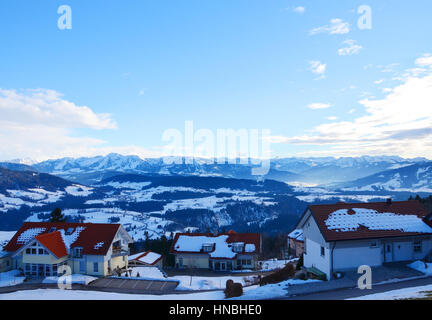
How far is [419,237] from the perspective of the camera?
30328mm

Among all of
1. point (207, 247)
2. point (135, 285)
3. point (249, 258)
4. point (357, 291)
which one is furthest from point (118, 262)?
point (357, 291)

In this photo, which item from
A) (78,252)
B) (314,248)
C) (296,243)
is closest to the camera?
(314,248)

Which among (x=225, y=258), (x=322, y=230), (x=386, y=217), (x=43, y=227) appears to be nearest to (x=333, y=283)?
(x=322, y=230)

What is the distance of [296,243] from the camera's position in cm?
7012

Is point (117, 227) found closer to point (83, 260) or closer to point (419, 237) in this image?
point (83, 260)

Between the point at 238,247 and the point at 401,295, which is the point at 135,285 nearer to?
the point at 238,247

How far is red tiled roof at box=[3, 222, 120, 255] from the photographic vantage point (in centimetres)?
3909

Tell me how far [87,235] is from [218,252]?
2274 cm

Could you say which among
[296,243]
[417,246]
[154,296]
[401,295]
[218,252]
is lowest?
[296,243]

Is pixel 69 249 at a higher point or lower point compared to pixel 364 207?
lower

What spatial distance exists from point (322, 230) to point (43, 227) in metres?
39.1

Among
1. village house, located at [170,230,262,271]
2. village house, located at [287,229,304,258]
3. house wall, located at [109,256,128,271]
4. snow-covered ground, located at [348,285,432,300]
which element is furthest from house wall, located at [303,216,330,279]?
village house, located at [287,229,304,258]

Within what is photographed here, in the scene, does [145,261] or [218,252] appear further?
[145,261]

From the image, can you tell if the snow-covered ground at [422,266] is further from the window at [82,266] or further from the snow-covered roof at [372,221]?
the window at [82,266]
